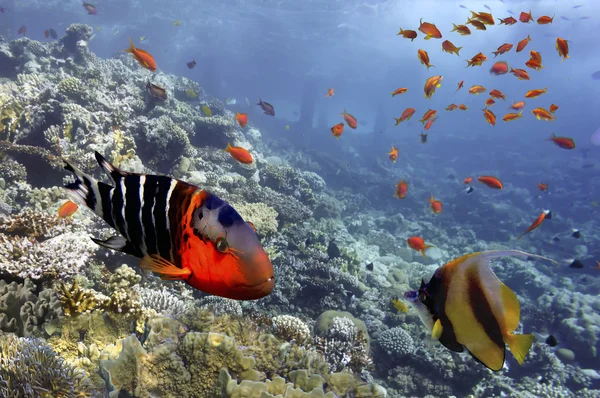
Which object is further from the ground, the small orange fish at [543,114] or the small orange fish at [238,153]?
the small orange fish at [543,114]

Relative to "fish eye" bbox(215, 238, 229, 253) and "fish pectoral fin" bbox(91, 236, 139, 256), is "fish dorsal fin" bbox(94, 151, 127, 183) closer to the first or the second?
"fish pectoral fin" bbox(91, 236, 139, 256)

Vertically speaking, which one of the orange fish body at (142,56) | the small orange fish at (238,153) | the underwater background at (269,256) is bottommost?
the underwater background at (269,256)

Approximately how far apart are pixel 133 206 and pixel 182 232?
217 mm

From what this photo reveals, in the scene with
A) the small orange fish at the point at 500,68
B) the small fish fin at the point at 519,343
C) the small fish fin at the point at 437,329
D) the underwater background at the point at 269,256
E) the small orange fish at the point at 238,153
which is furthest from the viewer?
the small orange fish at the point at 500,68

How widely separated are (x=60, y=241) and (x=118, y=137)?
16.2ft

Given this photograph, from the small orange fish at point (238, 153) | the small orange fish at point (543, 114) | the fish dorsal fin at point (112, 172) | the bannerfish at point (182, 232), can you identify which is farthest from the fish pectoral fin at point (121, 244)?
the small orange fish at point (543, 114)

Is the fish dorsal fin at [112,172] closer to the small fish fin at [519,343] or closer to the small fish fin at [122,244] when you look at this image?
the small fish fin at [122,244]

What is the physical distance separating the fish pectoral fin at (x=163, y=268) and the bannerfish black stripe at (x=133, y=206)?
0.10 m

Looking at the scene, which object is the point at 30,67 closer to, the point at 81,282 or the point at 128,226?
the point at 81,282

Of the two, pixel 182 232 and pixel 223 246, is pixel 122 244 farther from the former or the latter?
pixel 223 246

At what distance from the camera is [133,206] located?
108cm

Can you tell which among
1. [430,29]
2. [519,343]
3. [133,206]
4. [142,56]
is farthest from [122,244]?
[430,29]

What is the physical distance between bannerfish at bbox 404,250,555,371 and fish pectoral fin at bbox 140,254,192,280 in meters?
1.06

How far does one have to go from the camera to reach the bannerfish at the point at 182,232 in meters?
0.97
